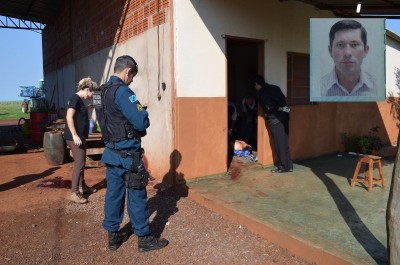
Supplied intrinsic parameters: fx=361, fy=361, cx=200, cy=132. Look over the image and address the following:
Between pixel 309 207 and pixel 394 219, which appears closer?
pixel 394 219

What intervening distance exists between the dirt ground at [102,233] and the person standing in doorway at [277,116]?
198 cm

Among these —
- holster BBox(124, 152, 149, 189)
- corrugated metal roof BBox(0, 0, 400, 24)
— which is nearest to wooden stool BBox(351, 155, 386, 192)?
corrugated metal roof BBox(0, 0, 400, 24)

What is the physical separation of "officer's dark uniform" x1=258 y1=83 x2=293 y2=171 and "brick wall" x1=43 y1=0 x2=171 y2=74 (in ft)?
7.22

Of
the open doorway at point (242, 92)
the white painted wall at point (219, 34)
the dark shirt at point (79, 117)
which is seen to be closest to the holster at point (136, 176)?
the dark shirt at point (79, 117)

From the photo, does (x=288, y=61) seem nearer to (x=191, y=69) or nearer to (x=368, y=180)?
(x=191, y=69)

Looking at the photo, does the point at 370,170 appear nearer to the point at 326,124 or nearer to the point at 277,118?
the point at 277,118

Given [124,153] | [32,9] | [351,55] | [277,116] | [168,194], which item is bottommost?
[168,194]

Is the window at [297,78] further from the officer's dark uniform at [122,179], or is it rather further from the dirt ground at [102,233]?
the officer's dark uniform at [122,179]

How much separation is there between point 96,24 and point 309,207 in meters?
6.96

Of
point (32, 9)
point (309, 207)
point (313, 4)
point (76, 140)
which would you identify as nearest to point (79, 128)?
point (76, 140)

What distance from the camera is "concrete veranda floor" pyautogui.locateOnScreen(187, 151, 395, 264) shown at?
137 inches

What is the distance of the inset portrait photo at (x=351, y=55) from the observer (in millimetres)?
4289

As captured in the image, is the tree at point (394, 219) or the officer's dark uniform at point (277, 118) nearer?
the tree at point (394, 219)

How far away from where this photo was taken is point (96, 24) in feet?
29.6
